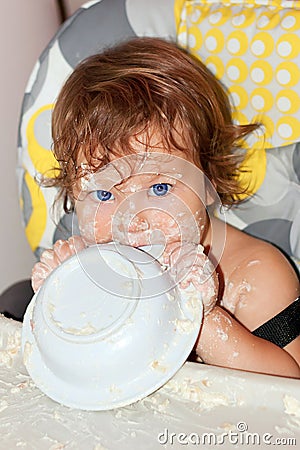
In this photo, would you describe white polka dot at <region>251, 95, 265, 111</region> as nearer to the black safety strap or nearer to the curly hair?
the curly hair

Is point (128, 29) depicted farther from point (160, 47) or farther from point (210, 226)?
point (210, 226)

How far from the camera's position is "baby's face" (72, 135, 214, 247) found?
876 millimetres

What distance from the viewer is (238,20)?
40.1 inches

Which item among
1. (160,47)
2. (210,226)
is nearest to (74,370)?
(210,226)

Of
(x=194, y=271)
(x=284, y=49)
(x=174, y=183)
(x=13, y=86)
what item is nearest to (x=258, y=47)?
(x=284, y=49)

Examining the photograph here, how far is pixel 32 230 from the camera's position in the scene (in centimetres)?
118

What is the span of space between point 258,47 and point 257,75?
0.04 meters

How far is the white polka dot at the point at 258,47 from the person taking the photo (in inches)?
39.1

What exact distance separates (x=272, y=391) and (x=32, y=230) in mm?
581

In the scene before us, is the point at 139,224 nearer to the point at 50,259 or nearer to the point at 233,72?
the point at 50,259

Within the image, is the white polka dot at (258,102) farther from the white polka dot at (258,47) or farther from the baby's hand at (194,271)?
the baby's hand at (194,271)

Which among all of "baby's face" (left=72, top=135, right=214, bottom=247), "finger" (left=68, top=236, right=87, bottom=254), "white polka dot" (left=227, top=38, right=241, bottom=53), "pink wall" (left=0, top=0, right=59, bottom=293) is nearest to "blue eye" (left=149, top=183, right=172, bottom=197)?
"baby's face" (left=72, top=135, right=214, bottom=247)

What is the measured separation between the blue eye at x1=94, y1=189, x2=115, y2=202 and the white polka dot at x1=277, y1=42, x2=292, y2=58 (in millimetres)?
313
